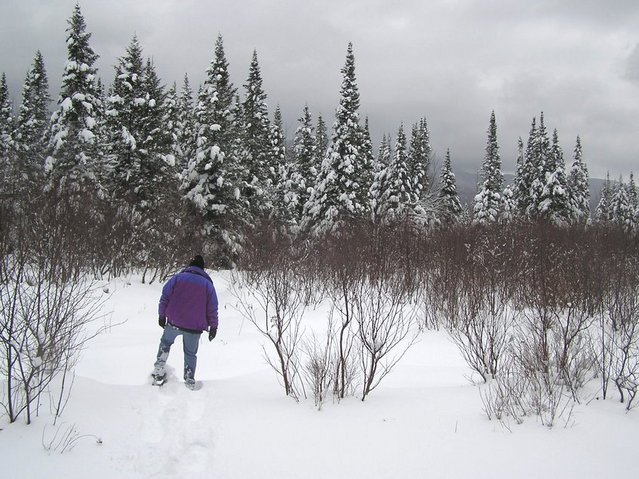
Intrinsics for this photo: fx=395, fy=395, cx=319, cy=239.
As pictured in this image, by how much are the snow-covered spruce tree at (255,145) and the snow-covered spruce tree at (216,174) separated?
2.54 meters

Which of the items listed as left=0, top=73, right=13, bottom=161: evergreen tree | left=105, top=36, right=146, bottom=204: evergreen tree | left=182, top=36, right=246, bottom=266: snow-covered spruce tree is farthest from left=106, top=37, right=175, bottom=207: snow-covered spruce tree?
left=0, top=73, right=13, bottom=161: evergreen tree

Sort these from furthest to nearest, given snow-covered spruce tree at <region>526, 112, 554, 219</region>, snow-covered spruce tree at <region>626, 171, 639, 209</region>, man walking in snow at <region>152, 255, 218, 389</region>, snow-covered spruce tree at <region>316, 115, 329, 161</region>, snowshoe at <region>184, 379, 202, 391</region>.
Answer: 1. snow-covered spruce tree at <region>626, 171, 639, 209</region>
2. snow-covered spruce tree at <region>316, 115, 329, 161</region>
3. snow-covered spruce tree at <region>526, 112, 554, 219</region>
4. man walking in snow at <region>152, 255, 218, 389</region>
5. snowshoe at <region>184, 379, 202, 391</region>

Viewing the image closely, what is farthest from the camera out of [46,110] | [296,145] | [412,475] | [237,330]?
[296,145]

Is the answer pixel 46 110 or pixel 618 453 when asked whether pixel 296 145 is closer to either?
pixel 46 110

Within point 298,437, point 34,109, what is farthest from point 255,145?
point 298,437

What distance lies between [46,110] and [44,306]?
1476 inches

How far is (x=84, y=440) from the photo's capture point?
12.2ft

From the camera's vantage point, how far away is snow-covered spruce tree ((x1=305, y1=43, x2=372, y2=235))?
2428cm

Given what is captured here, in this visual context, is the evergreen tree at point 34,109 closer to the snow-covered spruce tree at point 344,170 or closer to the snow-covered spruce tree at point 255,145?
the snow-covered spruce tree at point 255,145

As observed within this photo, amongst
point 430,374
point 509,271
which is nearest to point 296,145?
point 509,271

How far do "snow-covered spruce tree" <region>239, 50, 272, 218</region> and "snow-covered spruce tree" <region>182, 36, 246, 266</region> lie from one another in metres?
2.54

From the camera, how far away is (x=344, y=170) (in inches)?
954

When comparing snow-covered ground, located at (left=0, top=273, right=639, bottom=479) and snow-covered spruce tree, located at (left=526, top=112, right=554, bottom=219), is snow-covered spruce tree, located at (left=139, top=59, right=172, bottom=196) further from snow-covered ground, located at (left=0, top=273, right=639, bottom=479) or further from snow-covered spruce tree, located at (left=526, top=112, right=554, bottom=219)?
snow-covered spruce tree, located at (left=526, top=112, right=554, bottom=219)

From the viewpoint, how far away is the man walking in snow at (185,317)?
5.48 meters
